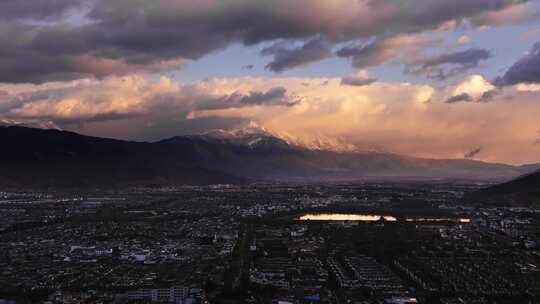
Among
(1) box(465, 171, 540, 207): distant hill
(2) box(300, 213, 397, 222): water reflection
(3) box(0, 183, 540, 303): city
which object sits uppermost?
(1) box(465, 171, 540, 207): distant hill

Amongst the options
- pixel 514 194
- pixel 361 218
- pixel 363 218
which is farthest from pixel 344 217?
pixel 514 194

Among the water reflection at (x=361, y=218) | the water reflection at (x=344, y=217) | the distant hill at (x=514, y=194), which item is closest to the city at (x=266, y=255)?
the water reflection at (x=361, y=218)

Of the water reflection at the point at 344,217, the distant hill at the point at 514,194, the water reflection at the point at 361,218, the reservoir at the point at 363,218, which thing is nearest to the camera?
the reservoir at the point at 363,218

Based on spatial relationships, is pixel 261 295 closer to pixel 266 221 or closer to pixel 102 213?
pixel 266 221

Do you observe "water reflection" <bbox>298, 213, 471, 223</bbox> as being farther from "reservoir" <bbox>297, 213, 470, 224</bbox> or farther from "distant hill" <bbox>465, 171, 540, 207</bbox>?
"distant hill" <bbox>465, 171, 540, 207</bbox>

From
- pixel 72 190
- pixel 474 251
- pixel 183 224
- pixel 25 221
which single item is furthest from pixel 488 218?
pixel 72 190

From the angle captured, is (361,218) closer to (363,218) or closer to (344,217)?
(363,218)

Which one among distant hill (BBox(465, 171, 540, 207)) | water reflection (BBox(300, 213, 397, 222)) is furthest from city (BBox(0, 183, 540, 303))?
distant hill (BBox(465, 171, 540, 207))

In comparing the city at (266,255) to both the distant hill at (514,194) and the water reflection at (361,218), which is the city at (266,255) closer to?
the water reflection at (361,218)
